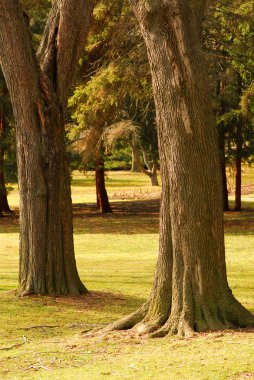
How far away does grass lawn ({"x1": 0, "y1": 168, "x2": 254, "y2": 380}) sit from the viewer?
801 centimetres

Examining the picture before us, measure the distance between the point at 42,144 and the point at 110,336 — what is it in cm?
513

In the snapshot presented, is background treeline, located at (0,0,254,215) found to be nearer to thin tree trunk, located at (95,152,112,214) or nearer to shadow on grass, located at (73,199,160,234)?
thin tree trunk, located at (95,152,112,214)

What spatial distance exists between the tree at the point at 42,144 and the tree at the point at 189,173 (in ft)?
15.2

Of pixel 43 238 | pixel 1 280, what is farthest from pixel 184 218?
pixel 1 280

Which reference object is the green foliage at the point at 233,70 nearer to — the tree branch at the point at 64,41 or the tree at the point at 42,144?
the tree branch at the point at 64,41

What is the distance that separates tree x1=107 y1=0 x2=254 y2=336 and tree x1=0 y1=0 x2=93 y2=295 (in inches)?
182

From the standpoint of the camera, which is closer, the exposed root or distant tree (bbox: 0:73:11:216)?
the exposed root

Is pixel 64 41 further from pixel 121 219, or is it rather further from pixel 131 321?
pixel 121 219

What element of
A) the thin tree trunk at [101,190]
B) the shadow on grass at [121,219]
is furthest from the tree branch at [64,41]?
the thin tree trunk at [101,190]

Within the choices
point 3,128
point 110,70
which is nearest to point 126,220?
point 3,128

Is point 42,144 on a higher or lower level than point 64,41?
lower

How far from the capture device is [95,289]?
52.3ft

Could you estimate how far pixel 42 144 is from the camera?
14266mm

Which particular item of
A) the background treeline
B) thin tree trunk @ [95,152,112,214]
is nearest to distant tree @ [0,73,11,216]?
the background treeline
